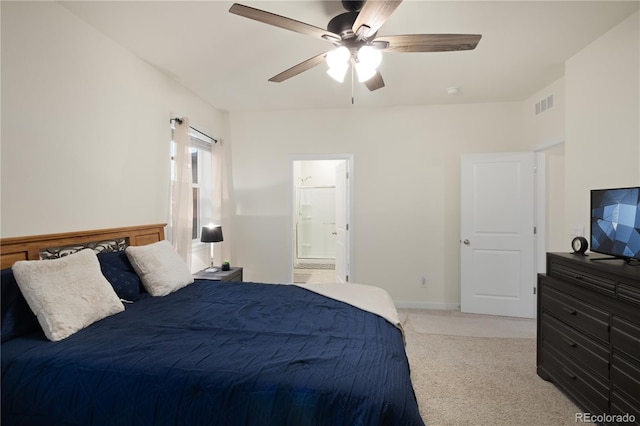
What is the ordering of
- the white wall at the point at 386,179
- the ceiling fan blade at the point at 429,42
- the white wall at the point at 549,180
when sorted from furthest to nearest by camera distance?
the white wall at the point at 386,179
the white wall at the point at 549,180
the ceiling fan blade at the point at 429,42

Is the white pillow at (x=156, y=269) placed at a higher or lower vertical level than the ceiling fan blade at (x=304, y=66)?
lower

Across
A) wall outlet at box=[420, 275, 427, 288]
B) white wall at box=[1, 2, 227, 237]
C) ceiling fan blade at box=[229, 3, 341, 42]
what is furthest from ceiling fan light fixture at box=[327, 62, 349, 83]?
wall outlet at box=[420, 275, 427, 288]

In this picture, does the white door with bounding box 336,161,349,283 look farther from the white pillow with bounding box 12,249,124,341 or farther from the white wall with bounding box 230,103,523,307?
the white pillow with bounding box 12,249,124,341

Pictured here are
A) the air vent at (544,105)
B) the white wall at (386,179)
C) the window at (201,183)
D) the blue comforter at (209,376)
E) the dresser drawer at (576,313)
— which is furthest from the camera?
the white wall at (386,179)

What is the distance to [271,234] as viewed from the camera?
432cm

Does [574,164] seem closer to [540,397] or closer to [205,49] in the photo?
[540,397]

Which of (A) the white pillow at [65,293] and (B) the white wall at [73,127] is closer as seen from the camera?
(A) the white pillow at [65,293]

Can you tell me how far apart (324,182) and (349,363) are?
5.81 meters

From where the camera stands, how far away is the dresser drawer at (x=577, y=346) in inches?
69.9

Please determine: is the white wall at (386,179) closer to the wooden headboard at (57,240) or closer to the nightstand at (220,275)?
the nightstand at (220,275)

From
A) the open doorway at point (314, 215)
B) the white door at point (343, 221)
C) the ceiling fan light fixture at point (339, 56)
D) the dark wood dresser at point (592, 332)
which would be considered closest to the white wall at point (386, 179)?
the white door at point (343, 221)

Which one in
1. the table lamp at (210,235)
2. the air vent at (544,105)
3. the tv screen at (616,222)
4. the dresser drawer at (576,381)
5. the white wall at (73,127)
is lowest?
the dresser drawer at (576,381)

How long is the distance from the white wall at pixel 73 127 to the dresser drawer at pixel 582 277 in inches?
135

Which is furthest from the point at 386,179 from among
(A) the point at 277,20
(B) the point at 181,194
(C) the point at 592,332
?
(A) the point at 277,20
